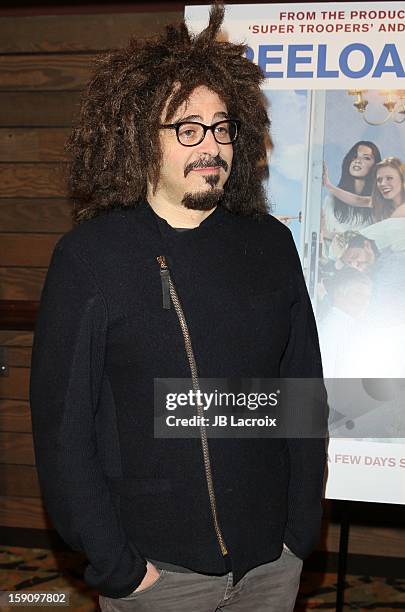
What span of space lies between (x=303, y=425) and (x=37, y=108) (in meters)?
1.87

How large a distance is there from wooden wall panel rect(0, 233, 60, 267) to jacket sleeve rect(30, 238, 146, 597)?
5.42ft

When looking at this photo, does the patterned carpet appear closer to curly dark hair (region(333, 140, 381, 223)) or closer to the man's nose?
curly dark hair (region(333, 140, 381, 223))

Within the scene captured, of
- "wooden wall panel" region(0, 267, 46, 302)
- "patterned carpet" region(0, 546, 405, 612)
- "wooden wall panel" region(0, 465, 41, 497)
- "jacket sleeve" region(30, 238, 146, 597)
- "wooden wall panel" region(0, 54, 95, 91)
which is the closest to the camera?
"jacket sleeve" region(30, 238, 146, 597)

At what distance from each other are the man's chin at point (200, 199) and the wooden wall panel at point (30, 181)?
161 cm

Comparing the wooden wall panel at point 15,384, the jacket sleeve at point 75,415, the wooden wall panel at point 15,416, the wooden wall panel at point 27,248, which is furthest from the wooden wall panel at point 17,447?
the jacket sleeve at point 75,415

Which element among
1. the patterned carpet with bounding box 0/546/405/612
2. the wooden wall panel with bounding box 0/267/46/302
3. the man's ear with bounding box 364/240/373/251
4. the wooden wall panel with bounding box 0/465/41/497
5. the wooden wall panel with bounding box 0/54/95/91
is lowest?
the patterned carpet with bounding box 0/546/405/612

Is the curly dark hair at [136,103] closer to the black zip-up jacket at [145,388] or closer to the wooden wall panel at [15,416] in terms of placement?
the black zip-up jacket at [145,388]

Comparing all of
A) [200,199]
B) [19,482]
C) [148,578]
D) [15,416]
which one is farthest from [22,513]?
[200,199]

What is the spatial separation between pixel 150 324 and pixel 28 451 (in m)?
1.90

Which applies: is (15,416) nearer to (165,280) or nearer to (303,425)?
(303,425)

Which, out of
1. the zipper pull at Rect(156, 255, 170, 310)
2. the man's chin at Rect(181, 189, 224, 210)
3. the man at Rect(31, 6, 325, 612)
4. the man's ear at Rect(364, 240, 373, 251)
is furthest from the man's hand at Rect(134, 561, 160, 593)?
the man's ear at Rect(364, 240, 373, 251)

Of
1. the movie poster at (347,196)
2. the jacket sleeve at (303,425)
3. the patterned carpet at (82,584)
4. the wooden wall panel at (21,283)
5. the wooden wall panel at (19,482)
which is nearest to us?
the jacket sleeve at (303,425)

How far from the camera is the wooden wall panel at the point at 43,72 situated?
289 cm

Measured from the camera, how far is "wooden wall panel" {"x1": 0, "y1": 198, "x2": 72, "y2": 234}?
2.97 m
